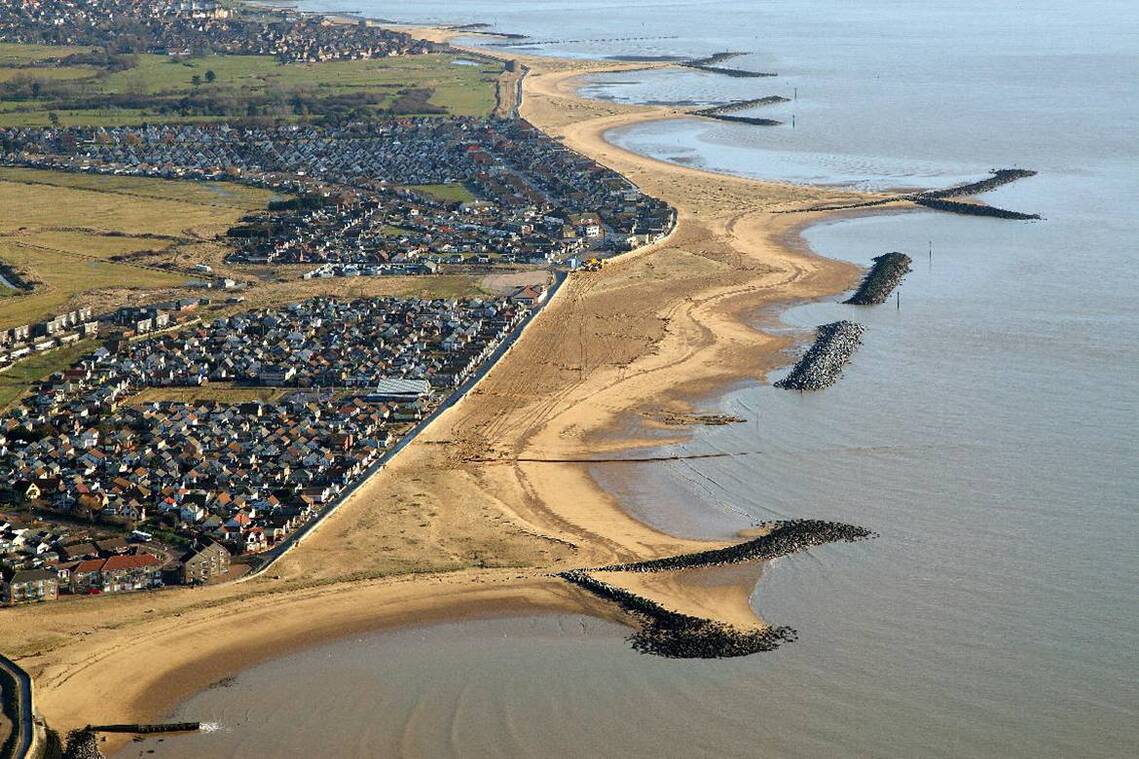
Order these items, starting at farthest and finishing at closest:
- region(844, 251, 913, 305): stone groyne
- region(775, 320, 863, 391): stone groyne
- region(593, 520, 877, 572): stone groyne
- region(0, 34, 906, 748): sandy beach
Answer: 1. region(844, 251, 913, 305): stone groyne
2. region(775, 320, 863, 391): stone groyne
3. region(593, 520, 877, 572): stone groyne
4. region(0, 34, 906, 748): sandy beach

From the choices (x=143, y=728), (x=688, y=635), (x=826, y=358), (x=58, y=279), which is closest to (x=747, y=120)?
(x=58, y=279)

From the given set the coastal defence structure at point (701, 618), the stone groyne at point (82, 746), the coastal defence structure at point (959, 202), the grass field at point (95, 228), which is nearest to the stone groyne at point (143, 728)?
the stone groyne at point (82, 746)

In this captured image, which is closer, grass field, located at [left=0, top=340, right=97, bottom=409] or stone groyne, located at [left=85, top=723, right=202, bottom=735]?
stone groyne, located at [left=85, top=723, right=202, bottom=735]

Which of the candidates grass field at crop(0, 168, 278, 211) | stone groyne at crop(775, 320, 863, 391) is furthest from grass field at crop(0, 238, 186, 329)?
stone groyne at crop(775, 320, 863, 391)

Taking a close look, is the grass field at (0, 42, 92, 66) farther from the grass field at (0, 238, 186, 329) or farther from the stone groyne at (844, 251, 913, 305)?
the stone groyne at (844, 251, 913, 305)

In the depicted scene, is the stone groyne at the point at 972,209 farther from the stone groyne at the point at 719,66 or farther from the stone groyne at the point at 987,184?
the stone groyne at the point at 719,66

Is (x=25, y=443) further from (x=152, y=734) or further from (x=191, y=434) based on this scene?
(x=152, y=734)

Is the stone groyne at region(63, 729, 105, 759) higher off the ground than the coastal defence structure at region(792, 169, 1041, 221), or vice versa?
the coastal defence structure at region(792, 169, 1041, 221)
